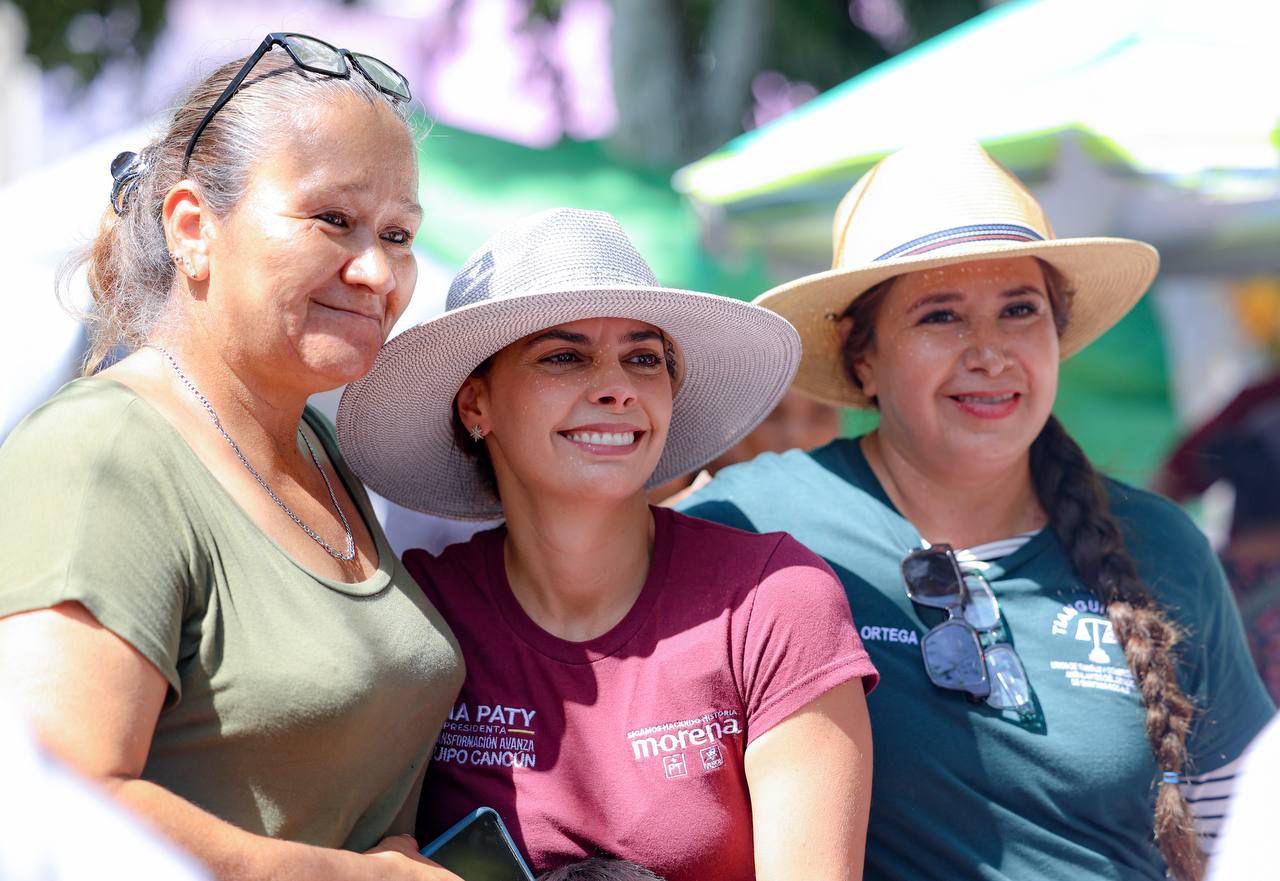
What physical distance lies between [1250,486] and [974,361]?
2.87m

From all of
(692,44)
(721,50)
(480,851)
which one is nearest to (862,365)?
(480,851)

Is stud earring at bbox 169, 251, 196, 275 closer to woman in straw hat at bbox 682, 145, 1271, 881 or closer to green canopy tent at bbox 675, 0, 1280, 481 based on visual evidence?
woman in straw hat at bbox 682, 145, 1271, 881

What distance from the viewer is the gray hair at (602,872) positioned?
7.00 feet

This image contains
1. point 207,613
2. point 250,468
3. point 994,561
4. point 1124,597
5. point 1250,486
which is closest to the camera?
point 207,613

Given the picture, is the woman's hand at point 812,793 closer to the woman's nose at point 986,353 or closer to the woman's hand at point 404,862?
the woman's hand at point 404,862

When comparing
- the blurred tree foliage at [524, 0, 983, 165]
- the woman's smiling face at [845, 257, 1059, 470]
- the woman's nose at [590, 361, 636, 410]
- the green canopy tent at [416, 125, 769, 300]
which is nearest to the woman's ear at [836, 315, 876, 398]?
the woman's smiling face at [845, 257, 1059, 470]

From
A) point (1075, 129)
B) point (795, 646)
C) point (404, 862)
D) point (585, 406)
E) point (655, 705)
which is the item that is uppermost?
point (1075, 129)

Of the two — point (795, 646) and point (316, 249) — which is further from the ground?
point (316, 249)

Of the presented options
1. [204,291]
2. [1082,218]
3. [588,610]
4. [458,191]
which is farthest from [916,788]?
[458,191]

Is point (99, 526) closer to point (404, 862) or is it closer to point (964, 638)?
point (404, 862)

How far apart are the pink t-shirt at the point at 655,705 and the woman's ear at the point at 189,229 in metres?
0.78

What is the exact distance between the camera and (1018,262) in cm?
281

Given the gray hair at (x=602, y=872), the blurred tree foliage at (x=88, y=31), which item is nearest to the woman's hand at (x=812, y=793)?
the gray hair at (x=602, y=872)

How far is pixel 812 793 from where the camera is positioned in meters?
2.19
